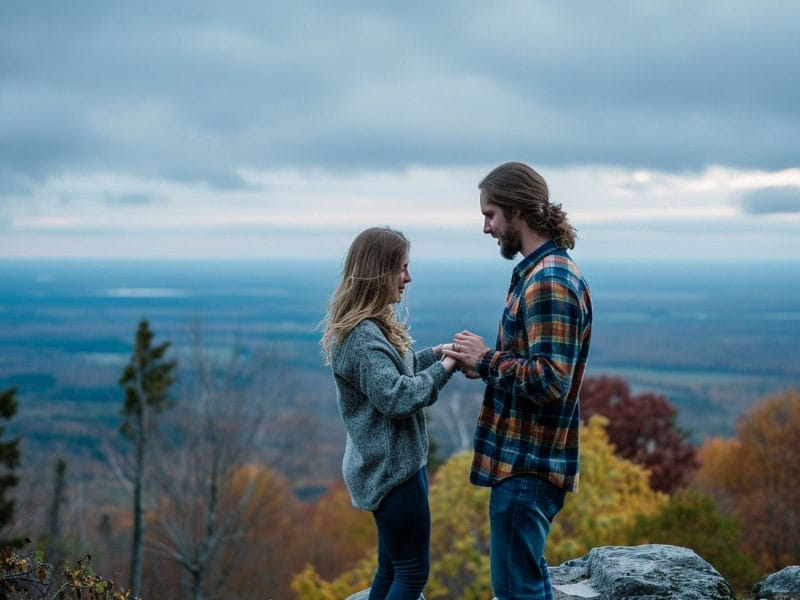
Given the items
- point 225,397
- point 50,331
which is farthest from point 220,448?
point 50,331

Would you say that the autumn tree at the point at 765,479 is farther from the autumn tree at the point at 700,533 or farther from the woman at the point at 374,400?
the woman at the point at 374,400

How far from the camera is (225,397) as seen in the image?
66.2 feet

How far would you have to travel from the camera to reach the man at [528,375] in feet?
12.2

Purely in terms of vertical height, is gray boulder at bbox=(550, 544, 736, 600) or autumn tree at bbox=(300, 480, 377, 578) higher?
gray boulder at bbox=(550, 544, 736, 600)

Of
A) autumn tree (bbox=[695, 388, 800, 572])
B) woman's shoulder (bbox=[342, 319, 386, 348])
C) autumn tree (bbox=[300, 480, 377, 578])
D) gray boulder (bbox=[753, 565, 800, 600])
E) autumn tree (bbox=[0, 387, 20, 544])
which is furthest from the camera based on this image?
autumn tree (bbox=[300, 480, 377, 578])

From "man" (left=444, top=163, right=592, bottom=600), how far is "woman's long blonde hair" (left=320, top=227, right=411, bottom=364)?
0.43m

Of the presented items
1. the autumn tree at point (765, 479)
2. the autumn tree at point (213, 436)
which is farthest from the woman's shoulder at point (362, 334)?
the autumn tree at point (765, 479)

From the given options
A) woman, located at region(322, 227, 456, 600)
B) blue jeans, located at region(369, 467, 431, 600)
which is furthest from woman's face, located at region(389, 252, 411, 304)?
blue jeans, located at region(369, 467, 431, 600)

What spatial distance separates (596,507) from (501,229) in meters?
14.2

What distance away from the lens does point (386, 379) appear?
385 centimetres

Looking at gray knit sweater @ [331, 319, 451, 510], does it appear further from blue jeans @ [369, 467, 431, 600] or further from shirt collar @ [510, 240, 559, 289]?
shirt collar @ [510, 240, 559, 289]

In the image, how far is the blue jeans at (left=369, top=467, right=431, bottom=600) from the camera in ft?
13.2

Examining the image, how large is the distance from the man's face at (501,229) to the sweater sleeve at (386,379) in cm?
66

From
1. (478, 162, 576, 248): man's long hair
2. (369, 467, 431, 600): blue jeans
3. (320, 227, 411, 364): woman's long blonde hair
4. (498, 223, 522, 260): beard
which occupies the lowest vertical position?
(369, 467, 431, 600): blue jeans
